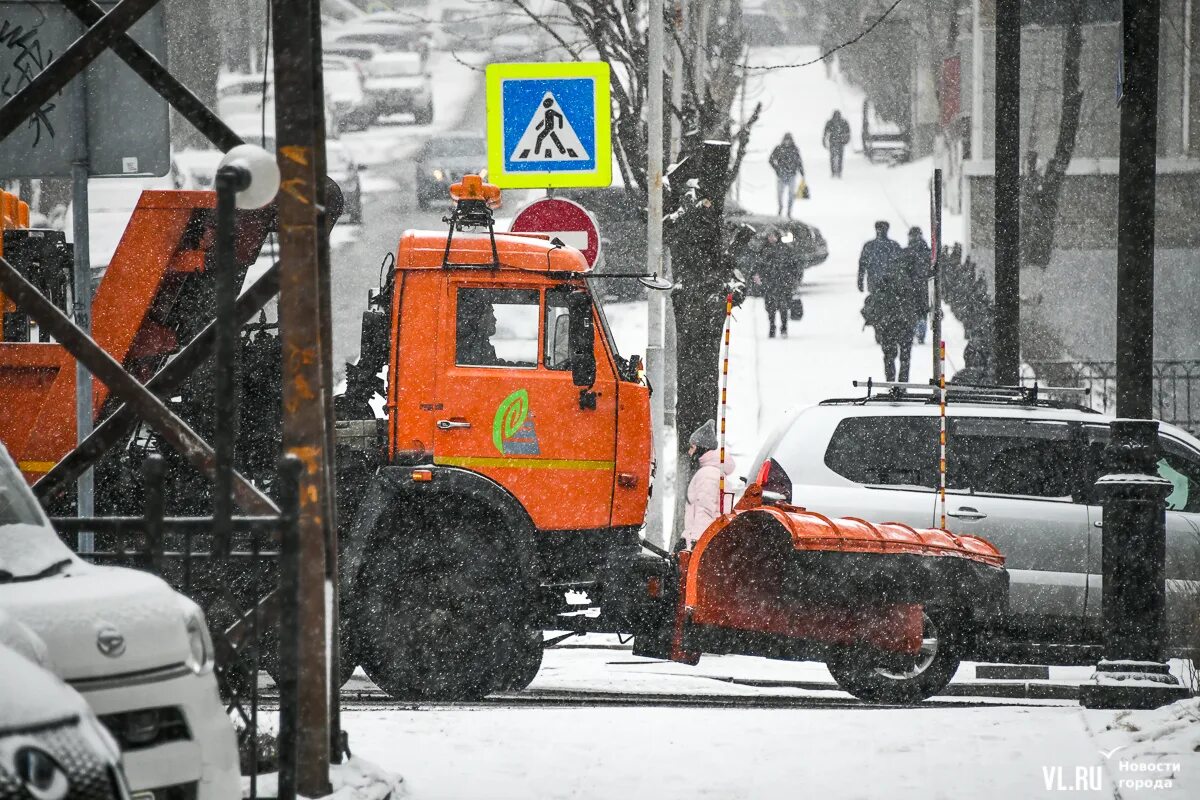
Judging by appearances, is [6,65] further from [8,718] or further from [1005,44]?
[1005,44]

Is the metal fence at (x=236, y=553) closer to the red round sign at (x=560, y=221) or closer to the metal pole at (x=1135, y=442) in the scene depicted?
the metal pole at (x=1135, y=442)

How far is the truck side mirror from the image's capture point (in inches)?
→ 369

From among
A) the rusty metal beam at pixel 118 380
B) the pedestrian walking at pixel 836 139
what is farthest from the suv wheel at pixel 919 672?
the pedestrian walking at pixel 836 139

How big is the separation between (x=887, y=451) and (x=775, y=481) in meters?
0.83

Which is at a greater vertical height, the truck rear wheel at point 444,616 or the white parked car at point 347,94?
the white parked car at point 347,94

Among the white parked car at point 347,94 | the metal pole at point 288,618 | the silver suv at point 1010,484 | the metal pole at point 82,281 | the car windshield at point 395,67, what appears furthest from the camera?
the car windshield at point 395,67

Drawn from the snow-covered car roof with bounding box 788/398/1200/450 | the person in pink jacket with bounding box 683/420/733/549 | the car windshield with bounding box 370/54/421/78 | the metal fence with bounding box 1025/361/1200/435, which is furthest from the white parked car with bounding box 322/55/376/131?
A: the snow-covered car roof with bounding box 788/398/1200/450

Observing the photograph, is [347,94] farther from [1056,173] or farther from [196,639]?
[196,639]

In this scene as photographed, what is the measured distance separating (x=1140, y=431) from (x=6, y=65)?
20.1ft

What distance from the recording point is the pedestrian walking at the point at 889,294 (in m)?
22.0

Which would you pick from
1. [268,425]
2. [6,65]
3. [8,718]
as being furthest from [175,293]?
[8,718]

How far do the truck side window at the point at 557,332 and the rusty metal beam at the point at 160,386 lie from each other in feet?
11.5

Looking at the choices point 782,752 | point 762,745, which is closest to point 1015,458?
point 762,745

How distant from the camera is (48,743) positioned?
3.45 metres
